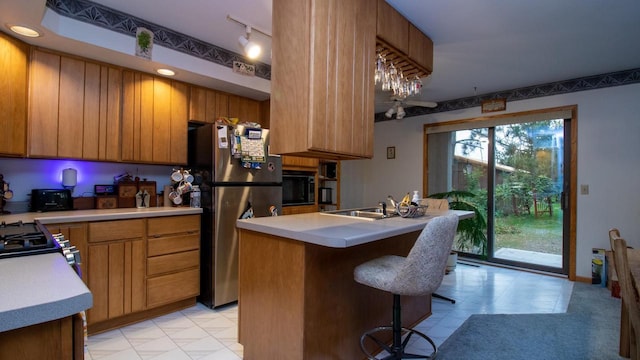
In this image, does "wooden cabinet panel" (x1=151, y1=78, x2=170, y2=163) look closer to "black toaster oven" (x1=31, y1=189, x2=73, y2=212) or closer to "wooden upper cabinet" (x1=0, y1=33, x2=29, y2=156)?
"black toaster oven" (x1=31, y1=189, x2=73, y2=212)

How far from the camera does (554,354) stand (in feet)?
6.95

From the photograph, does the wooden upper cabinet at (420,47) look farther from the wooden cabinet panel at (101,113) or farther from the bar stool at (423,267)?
the wooden cabinet panel at (101,113)

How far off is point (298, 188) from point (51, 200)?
7.50ft

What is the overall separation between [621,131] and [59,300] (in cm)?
484

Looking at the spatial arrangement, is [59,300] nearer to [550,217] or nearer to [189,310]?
[189,310]

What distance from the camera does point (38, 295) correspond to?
2.40ft

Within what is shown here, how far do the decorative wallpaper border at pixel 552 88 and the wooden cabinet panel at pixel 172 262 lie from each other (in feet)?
12.7

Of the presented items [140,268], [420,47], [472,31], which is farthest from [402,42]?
[140,268]

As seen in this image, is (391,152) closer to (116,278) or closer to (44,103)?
(116,278)

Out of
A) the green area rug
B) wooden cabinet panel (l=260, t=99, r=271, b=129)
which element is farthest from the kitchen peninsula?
wooden cabinet panel (l=260, t=99, r=271, b=129)

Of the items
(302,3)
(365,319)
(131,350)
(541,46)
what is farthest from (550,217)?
(131,350)

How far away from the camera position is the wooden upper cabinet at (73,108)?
2344mm

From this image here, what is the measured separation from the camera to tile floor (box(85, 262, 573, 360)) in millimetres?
2115

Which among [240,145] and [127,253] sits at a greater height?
[240,145]
